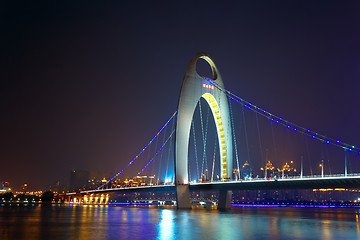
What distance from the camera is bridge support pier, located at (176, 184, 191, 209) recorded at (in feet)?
159

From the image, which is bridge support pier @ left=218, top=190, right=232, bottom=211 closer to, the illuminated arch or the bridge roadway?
the illuminated arch

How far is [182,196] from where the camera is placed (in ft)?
162

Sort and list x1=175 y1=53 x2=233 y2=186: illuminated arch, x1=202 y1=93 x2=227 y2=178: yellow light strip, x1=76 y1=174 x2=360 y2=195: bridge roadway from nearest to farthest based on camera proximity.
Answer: x1=76 y1=174 x2=360 y2=195: bridge roadway, x1=175 y1=53 x2=233 y2=186: illuminated arch, x1=202 y1=93 x2=227 y2=178: yellow light strip

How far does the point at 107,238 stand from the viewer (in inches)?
698

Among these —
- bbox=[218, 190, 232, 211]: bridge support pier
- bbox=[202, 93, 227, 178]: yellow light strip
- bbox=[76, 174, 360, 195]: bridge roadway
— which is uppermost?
bbox=[202, 93, 227, 178]: yellow light strip

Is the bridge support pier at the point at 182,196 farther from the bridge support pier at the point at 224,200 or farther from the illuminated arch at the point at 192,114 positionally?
the bridge support pier at the point at 224,200

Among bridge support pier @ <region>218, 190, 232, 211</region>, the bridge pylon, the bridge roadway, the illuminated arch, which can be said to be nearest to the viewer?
the bridge roadway

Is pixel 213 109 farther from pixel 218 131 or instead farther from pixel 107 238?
pixel 107 238

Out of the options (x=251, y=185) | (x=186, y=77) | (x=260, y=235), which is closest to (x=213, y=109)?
(x=186, y=77)

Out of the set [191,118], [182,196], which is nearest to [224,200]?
[182,196]

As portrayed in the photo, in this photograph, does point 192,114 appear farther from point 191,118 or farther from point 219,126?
point 219,126

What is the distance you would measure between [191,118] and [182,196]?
10023 mm

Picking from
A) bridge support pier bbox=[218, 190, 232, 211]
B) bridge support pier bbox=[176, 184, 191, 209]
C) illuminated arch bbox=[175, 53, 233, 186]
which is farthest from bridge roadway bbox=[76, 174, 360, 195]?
bridge support pier bbox=[218, 190, 232, 211]

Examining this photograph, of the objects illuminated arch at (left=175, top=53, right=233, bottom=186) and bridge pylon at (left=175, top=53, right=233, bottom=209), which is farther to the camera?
illuminated arch at (left=175, top=53, right=233, bottom=186)
